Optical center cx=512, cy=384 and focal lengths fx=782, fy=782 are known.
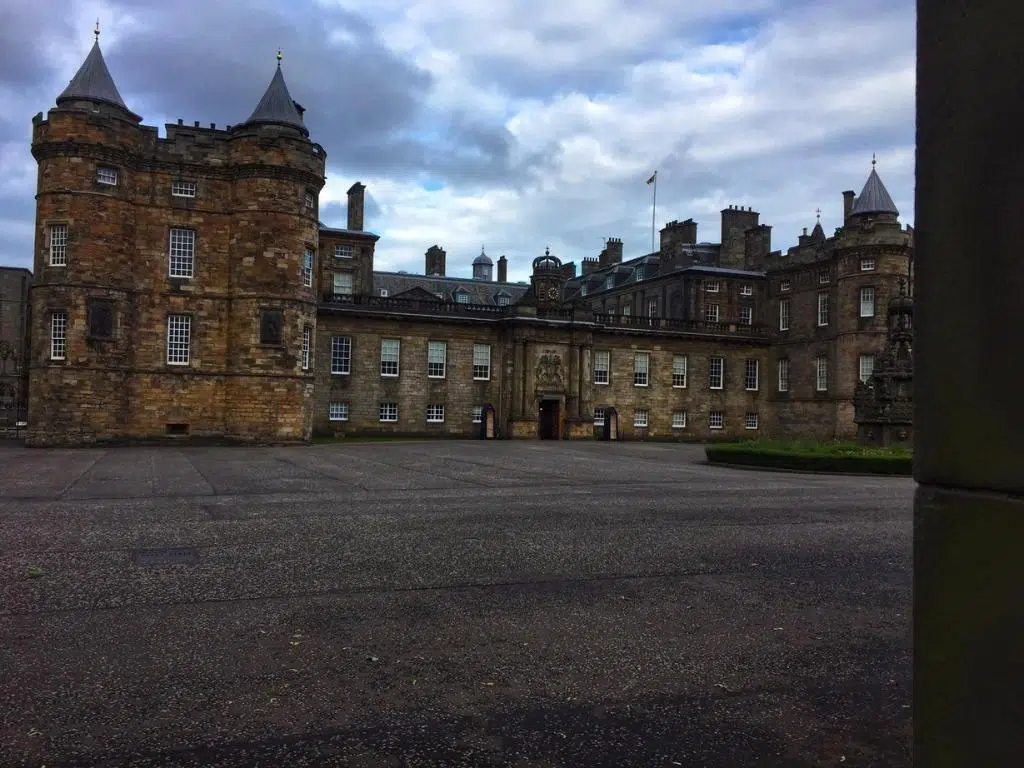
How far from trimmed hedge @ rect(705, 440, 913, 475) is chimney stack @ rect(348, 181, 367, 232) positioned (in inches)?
1295

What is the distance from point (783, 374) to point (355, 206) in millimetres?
30337

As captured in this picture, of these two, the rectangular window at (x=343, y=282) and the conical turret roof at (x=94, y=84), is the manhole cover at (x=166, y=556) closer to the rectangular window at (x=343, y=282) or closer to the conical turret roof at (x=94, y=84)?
the conical turret roof at (x=94, y=84)

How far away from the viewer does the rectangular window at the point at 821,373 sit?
47562 mm

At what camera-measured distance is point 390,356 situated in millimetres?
42562

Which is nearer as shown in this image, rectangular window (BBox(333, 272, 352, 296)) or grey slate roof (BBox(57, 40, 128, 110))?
grey slate roof (BBox(57, 40, 128, 110))

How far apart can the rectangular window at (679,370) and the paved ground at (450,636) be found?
3593 centimetres

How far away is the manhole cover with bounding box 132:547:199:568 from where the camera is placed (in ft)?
27.8

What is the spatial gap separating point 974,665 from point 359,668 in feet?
14.9

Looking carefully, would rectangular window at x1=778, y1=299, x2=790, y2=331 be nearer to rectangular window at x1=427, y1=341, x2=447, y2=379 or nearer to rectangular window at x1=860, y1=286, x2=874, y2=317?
rectangular window at x1=860, y1=286, x2=874, y2=317

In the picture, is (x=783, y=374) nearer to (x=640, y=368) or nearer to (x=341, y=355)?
(x=640, y=368)

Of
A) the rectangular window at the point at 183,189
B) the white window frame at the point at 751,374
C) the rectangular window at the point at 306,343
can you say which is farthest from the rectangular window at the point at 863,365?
the rectangular window at the point at 183,189

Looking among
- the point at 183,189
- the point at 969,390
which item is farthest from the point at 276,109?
the point at 969,390

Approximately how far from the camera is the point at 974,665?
55.1 inches

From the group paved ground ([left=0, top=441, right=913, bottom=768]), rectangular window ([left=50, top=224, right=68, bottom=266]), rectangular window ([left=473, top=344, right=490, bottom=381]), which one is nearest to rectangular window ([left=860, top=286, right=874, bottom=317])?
rectangular window ([left=473, top=344, right=490, bottom=381])
